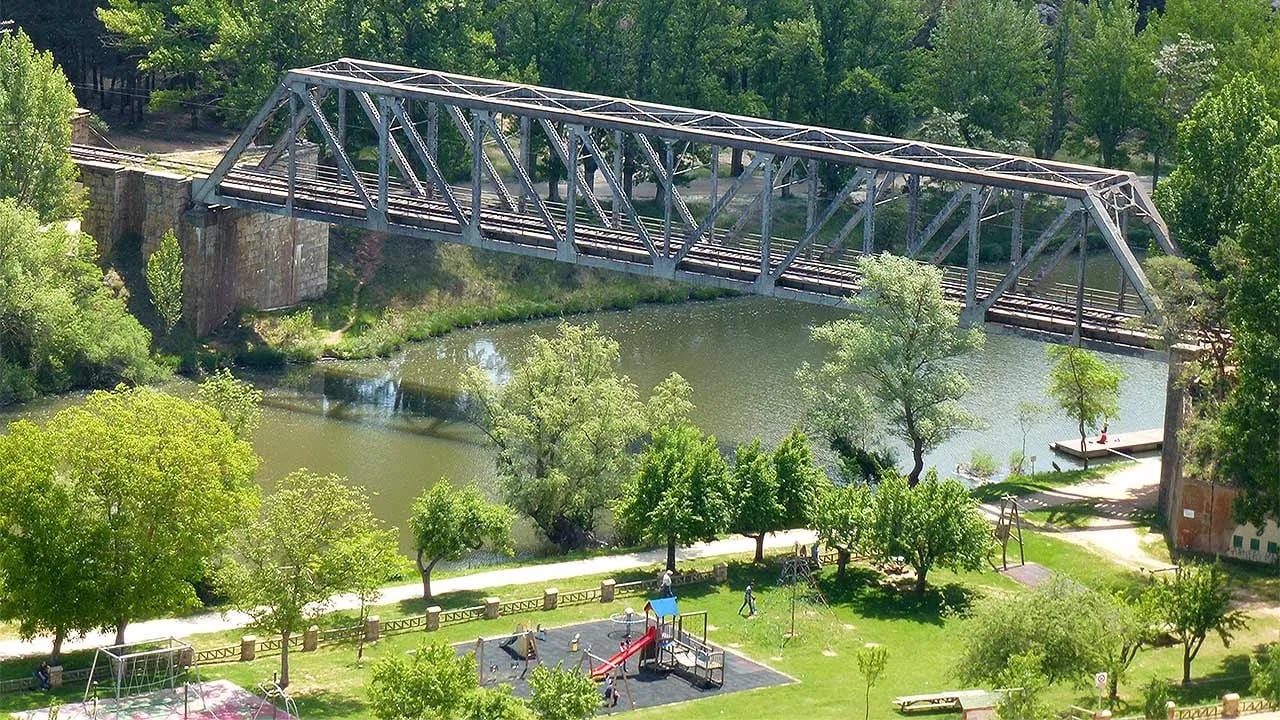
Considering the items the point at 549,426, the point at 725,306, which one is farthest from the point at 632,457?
the point at 725,306

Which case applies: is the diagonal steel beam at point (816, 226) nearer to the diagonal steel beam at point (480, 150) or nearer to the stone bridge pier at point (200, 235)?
the diagonal steel beam at point (480, 150)

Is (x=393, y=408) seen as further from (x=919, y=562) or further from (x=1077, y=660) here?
(x=1077, y=660)

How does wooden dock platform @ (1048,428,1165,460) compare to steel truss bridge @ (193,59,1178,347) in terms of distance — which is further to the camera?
wooden dock platform @ (1048,428,1165,460)

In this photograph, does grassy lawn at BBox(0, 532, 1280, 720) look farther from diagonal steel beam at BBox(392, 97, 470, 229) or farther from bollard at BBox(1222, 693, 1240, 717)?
diagonal steel beam at BBox(392, 97, 470, 229)

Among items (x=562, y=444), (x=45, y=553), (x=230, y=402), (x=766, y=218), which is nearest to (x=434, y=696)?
(x=45, y=553)

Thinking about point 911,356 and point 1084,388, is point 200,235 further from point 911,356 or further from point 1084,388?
point 1084,388

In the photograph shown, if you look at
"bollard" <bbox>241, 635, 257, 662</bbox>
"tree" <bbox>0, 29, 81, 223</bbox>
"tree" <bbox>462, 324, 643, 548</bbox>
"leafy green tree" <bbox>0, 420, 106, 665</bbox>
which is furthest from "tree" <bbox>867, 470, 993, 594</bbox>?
"tree" <bbox>0, 29, 81, 223</bbox>
